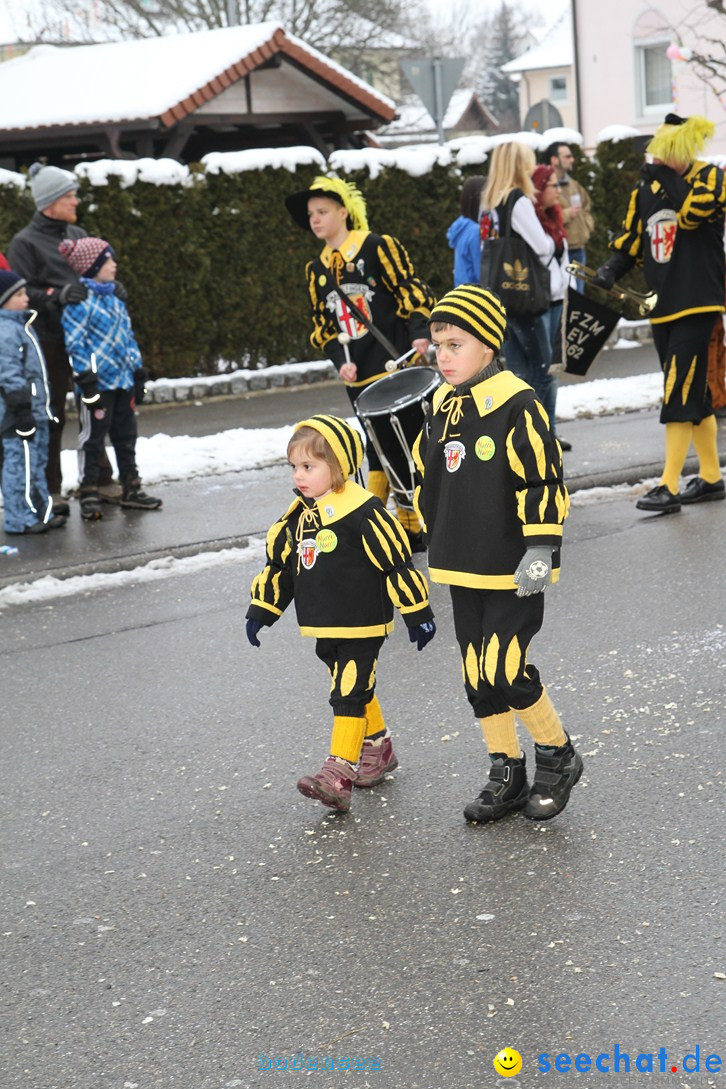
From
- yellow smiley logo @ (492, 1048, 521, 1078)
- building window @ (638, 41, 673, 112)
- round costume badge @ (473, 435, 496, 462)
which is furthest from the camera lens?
building window @ (638, 41, 673, 112)

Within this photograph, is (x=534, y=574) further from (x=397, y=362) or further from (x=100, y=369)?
(x=100, y=369)

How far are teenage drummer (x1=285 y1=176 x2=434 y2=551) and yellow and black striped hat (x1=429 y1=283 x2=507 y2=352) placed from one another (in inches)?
128

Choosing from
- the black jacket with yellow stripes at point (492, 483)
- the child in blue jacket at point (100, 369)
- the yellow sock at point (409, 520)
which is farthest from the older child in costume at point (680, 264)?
the black jacket with yellow stripes at point (492, 483)

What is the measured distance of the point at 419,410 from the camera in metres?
7.11

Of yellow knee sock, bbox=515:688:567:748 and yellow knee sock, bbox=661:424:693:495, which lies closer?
yellow knee sock, bbox=515:688:567:748

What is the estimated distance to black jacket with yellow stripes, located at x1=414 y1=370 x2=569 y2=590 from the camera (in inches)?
161

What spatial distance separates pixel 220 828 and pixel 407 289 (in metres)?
3.95

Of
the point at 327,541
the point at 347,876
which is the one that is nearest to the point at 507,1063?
the point at 347,876

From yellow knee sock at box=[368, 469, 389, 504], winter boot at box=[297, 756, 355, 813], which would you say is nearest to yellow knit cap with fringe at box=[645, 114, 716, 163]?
yellow knee sock at box=[368, 469, 389, 504]

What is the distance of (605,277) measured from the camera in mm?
8273

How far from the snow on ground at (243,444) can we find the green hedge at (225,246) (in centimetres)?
266

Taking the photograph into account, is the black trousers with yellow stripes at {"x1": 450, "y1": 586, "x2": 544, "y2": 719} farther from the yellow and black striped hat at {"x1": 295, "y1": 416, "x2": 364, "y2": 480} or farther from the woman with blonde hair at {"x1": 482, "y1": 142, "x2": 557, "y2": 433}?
the woman with blonde hair at {"x1": 482, "y1": 142, "x2": 557, "y2": 433}

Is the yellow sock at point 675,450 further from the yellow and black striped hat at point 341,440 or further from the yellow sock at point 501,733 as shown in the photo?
the yellow sock at point 501,733

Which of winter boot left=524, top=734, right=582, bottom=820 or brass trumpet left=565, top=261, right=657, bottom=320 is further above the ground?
brass trumpet left=565, top=261, right=657, bottom=320
